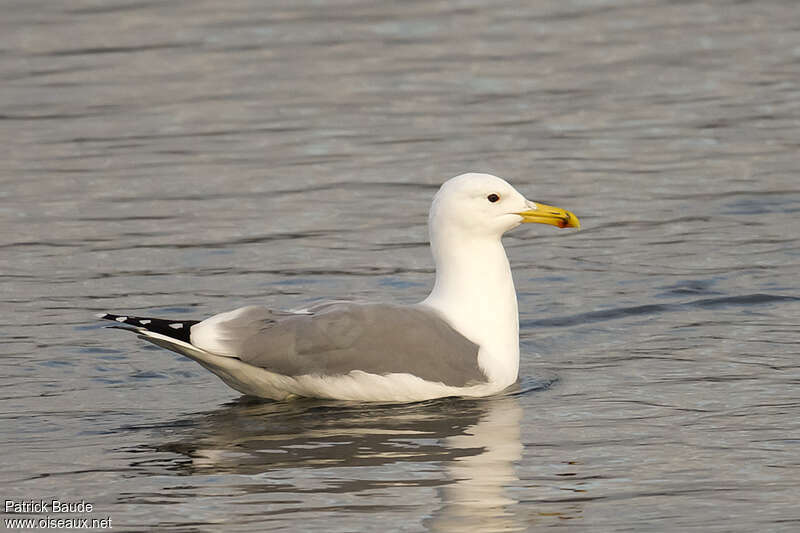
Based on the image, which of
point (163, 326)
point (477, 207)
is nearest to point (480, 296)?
point (477, 207)

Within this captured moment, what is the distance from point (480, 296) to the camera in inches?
404

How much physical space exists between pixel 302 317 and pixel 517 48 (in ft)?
39.1

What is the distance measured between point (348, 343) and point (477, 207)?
1228 millimetres

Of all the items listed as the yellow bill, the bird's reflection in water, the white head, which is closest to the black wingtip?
the bird's reflection in water

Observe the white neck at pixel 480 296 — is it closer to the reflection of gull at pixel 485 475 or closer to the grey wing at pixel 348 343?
the grey wing at pixel 348 343

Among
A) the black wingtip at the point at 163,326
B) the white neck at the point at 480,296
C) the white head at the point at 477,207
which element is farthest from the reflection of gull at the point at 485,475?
the black wingtip at the point at 163,326

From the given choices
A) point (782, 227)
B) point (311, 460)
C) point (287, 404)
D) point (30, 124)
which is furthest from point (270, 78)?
point (311, 460)

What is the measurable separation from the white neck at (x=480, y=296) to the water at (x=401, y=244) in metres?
0.30

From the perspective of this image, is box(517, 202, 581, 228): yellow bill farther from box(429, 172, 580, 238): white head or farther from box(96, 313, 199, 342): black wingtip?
box(96, 313, 199, 342): black wingtip

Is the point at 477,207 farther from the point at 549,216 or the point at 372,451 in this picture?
the point at 372,451

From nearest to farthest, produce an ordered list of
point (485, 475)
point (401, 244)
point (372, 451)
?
point (485, 475) < point (372, 451) < point (401, 244)

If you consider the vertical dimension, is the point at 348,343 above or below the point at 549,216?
below

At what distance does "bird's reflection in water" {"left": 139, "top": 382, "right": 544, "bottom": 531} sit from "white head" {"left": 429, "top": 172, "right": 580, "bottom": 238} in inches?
42.1

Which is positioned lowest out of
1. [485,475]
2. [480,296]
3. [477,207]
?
[485,475]
